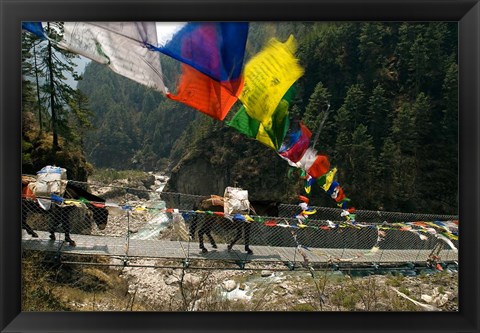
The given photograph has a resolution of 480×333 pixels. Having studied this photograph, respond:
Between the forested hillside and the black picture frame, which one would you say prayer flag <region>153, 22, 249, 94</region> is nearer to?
the black picture frame

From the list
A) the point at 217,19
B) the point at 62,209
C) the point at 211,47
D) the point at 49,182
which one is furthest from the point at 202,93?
the point at 62,209

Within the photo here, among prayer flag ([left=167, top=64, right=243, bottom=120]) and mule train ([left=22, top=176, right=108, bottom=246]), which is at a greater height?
prayer flag ([left=167, top=64, right=243, bottom=120])

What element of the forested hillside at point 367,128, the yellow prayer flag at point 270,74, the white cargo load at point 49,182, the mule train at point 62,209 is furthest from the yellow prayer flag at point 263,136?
the forested hillside at point 367,128

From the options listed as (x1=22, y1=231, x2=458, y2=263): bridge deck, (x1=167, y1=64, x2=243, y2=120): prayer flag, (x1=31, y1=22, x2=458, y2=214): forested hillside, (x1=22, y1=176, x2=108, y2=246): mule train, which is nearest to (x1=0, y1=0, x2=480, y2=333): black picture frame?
(x1=167, y1=64, x2=243, y2=120): prayer flag

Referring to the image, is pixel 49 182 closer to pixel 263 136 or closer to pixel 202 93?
pixel 202 93

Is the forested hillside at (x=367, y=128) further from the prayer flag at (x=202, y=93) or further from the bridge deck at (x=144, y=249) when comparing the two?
the prayer flag at (x=202, y=93)

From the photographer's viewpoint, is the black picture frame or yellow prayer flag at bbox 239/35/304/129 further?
yellow prayer flag at bbox 239/35/304/129

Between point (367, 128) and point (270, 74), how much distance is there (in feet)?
66.6

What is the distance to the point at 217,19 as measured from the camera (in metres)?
1.52

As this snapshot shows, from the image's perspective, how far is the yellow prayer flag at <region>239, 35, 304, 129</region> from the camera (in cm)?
253

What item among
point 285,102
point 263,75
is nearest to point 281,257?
point 285,102

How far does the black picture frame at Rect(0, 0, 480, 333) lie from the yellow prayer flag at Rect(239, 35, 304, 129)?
0.99m

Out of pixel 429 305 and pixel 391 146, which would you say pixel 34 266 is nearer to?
pixel 429 305

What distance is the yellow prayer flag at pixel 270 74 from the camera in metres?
2.53
